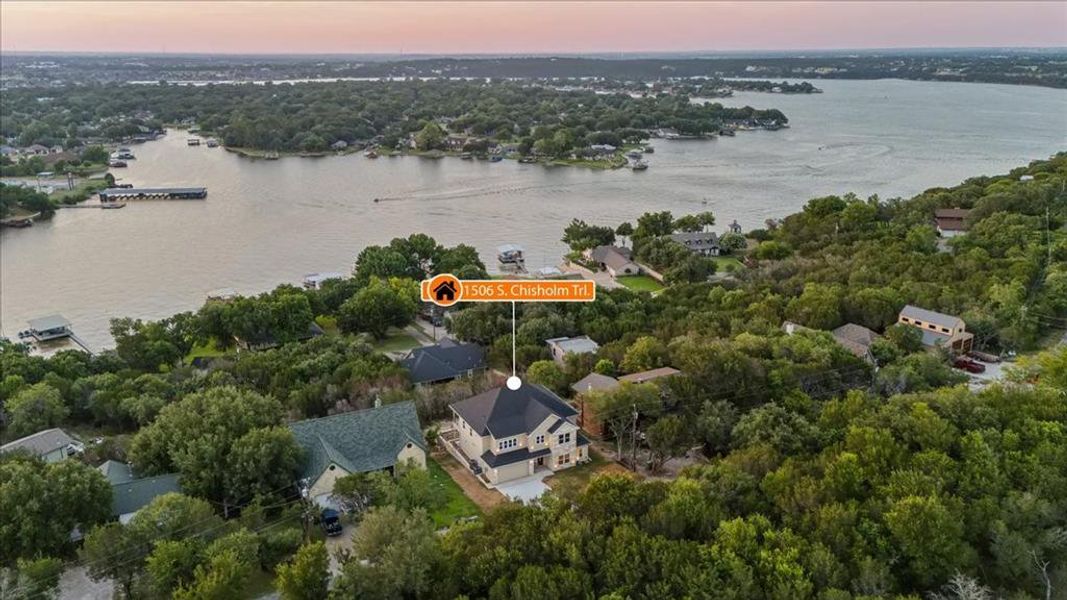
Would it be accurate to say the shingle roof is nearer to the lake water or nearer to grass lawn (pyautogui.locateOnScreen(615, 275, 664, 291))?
grass lawn (pyautogui.locateOnScreen(615, 275, 664, 291))

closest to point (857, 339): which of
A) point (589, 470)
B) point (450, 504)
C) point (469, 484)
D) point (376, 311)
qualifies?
point (589, 470)

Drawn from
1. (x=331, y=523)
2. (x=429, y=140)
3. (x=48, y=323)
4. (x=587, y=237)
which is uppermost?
(x=429, y=140)

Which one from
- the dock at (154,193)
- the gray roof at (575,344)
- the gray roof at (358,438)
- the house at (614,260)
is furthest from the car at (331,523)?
the dock at (154,193)

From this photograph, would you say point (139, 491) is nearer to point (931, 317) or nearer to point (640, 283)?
point (931, 317)

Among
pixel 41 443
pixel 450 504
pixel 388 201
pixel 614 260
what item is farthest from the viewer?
pixel 388 201

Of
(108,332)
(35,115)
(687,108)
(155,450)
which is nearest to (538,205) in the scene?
(108,332)

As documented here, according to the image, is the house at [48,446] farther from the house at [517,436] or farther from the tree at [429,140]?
the tree at [429,140]
